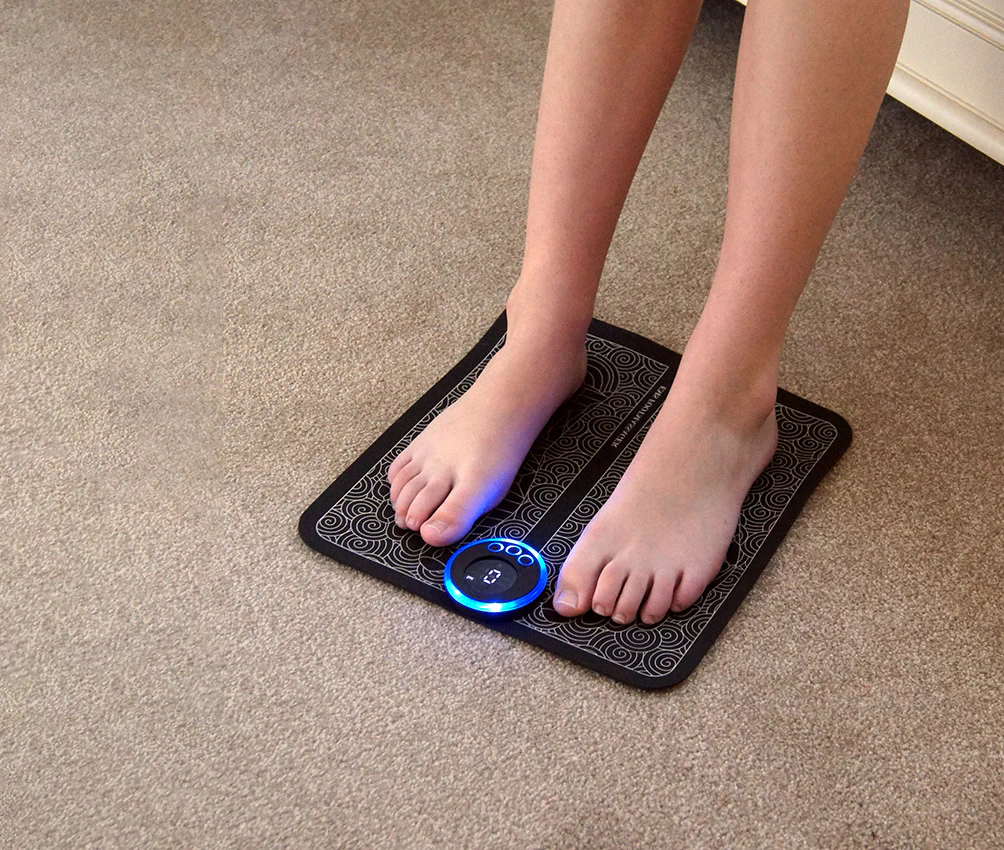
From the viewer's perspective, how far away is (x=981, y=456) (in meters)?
0.98

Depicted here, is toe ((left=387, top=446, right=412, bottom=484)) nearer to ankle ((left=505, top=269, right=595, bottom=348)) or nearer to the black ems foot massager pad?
the black ems foot massager pad

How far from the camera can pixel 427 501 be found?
89 centimetres

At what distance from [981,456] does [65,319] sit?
2.80 feet

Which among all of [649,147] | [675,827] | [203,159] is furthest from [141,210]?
[675,827]

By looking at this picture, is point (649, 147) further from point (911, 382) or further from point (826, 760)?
point (826, 760)

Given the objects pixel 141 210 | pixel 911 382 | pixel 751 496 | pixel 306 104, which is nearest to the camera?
pixel 751 496

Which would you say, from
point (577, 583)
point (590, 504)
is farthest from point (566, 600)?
point (590, 504)

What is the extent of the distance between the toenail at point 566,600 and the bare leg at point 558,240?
10 centimetres

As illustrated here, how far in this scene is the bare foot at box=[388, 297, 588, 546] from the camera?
0.89 meters

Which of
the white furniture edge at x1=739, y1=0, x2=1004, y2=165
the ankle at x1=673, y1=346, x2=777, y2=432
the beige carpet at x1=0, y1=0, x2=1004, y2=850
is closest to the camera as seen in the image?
the beige carpet at x1=0, y1=0, x2=1004, y2=850

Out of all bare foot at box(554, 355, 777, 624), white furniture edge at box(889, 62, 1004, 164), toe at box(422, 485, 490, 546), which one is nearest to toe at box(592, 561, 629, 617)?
bare foot at box(554, 355, 777, 624)

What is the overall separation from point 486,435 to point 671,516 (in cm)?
16

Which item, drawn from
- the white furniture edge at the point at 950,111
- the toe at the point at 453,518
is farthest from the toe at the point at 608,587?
the white furniture edge at the point at 950,111

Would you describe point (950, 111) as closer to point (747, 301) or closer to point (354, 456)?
point (747, 301)
